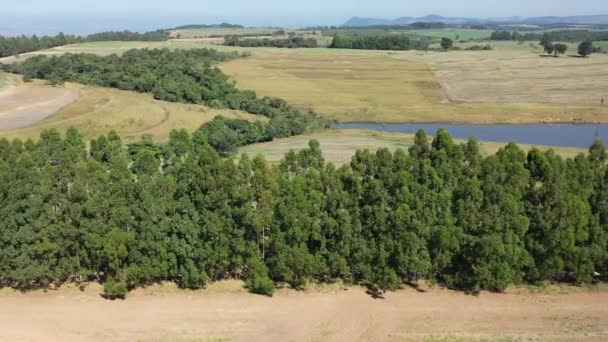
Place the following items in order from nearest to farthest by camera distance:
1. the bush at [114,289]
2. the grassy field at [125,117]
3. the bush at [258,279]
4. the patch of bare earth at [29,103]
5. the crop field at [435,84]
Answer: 1. the bush at [114,289]
2. the bush at [258,279]
3. the grassy field at [125,117]
4. the patch of bare earth at [29,103]
5. the crop field at [435,84]

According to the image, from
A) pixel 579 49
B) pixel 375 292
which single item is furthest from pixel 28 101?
pixel 579 49

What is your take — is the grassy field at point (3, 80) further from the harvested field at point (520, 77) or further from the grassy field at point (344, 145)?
the harvested field at point (520, 77)

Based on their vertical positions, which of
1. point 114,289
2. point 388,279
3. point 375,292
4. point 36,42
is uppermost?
point 36,42

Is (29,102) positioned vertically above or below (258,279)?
above

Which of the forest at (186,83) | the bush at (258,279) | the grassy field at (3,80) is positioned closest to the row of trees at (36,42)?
the forest at (186,83)

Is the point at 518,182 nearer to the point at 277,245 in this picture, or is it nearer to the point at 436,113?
the point at 277,245

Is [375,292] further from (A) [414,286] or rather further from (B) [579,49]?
(B) [579,49]

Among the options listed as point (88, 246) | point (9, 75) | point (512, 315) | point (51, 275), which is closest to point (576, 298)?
point (512, 315)
